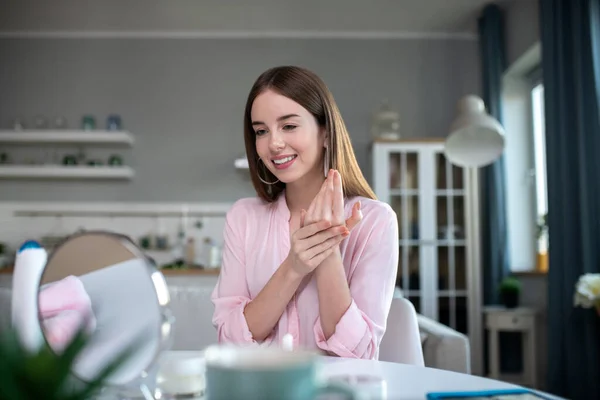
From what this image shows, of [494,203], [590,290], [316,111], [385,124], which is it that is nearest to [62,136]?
[385,124]

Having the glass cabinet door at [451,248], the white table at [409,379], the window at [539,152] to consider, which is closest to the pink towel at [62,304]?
the white table at [409,379]

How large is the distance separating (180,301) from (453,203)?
2988 mm

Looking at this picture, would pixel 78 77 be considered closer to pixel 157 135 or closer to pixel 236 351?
pixel 157 135

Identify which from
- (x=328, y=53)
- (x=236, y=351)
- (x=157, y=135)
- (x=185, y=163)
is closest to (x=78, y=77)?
(x=157, y=135)

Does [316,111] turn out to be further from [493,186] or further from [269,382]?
[493,186]

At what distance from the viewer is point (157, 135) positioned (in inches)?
206

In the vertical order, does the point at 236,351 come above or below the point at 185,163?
below

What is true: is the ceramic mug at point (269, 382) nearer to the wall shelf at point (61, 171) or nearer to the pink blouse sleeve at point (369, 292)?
the pink blouse sleeve at point (369, 292)

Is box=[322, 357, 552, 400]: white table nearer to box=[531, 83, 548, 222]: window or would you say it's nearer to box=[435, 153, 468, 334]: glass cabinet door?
box=[435, 153, 468, 334]: glass cabinet door

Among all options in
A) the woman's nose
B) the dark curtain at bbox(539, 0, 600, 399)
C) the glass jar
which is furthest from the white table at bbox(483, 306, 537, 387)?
the woman's nose

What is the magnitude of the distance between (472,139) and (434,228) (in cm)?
143

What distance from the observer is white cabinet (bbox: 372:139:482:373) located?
4.49 metres

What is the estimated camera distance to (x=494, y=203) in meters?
4.44

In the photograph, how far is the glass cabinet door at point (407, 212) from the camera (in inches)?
178
